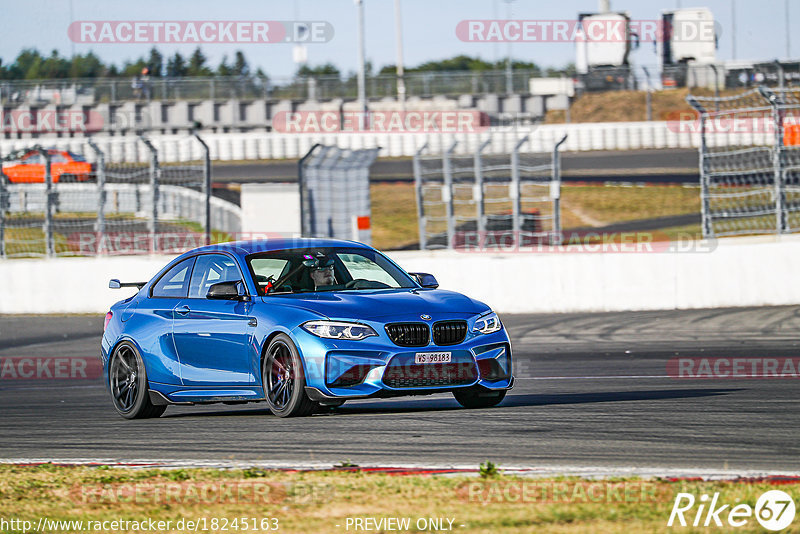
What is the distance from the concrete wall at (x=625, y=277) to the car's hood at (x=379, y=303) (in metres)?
9.53

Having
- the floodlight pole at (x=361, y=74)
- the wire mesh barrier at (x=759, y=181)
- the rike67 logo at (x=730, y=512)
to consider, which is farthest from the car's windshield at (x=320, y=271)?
the floodlight pole at (x=361, y=74)

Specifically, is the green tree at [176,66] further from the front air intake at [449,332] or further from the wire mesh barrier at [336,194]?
the front air intake at [449,332]

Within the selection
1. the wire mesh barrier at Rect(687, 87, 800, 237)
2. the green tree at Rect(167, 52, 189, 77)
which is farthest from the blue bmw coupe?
the green tree at Rect(167, 52, 189, 77)

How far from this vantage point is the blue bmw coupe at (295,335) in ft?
27.8

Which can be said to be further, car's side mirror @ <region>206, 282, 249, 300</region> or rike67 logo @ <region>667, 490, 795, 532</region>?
car's side mirror @ <region>206, 282, 249, 300</region>

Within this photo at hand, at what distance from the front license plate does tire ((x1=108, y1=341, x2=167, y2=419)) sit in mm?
2558

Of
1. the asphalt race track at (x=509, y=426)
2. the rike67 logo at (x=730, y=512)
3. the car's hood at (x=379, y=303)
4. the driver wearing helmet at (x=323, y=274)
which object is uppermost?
the driver wearing helmet at (x=323, y=274)

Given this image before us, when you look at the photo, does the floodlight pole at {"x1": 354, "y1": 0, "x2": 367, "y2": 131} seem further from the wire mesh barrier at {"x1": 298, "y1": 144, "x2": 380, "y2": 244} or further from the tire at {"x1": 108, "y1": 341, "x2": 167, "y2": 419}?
the tire at {"x1": 108, "y1": 341, "x2": 167, "y2": 419}

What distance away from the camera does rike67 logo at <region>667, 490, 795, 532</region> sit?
4938mm

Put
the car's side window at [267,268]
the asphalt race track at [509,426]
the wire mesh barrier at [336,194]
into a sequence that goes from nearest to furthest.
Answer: the asphalt race track at [509,426]
the car's side window at [267,268]
the wire mesh barrier at [336,194]

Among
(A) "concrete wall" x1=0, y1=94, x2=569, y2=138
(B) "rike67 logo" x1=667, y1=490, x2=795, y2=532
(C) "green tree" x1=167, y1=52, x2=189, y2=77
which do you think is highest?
(C) "green tree" x1=167, y1=52, x2=189, y2=77

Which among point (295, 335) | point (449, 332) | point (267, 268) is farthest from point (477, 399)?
point (267, 268)

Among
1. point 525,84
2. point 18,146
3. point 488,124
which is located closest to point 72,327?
point 18,146

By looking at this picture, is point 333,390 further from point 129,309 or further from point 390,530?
point 390,530
